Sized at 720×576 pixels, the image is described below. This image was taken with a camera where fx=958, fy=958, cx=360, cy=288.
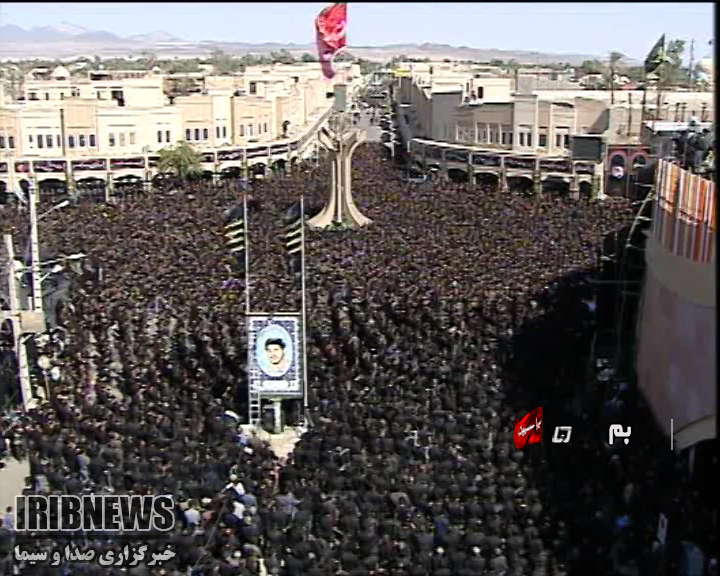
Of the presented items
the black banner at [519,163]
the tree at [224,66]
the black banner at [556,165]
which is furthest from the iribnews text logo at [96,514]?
the tree at [224,66]

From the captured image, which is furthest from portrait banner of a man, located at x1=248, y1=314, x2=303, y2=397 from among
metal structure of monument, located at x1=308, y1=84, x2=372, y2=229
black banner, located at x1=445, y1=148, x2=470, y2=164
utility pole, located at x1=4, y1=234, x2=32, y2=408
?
black banner, located at x1=445, y1=148, x2=470, y2=164

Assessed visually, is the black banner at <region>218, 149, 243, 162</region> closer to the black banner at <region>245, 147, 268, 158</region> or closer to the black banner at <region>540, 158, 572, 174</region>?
the black banner at <region>245, 147, 268, 158</region>

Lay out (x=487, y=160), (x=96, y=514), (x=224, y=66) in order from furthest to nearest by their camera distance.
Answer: (x=224, y=66) → (x=487, y=160) → (x=96, y=514)

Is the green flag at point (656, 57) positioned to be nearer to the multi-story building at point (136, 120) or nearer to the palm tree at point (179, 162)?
the multi-story building at point (136, 120)

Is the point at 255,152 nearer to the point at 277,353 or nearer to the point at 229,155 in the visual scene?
the point at 229,155

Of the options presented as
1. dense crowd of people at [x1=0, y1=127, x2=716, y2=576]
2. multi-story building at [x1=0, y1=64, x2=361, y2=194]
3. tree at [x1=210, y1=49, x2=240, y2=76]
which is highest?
tree at [x1=210, y1=49, x2=240, y2=76]

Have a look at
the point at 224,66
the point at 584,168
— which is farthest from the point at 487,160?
the point at 224,66

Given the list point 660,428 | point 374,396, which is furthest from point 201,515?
point 660,428
